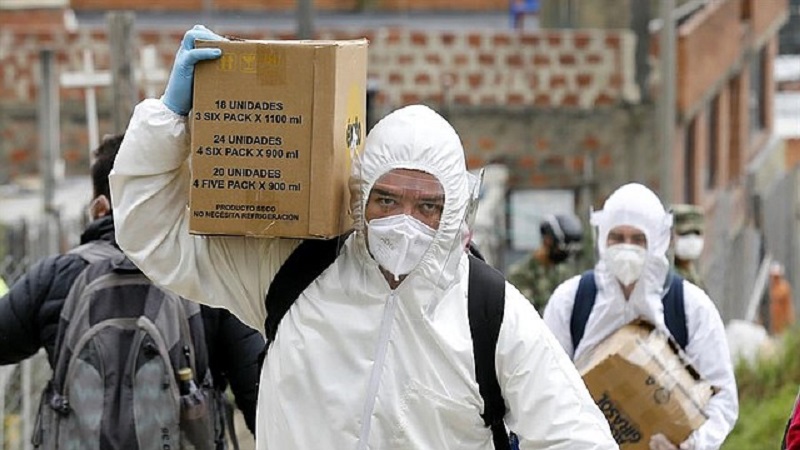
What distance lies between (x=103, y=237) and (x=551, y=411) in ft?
5.52

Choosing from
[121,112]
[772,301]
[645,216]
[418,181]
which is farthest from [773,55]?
[418,181]

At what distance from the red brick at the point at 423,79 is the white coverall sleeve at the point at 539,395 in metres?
14.7

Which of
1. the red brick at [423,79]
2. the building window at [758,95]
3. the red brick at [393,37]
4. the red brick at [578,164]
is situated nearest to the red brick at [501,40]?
the red brick at [423,79]

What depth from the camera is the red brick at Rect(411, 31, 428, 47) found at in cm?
1850

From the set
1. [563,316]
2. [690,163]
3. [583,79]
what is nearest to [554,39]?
[583,79]

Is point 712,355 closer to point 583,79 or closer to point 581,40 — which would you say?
point 581,40

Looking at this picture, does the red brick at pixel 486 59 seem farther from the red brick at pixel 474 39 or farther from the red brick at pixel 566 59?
the red brick at pixel 566 59

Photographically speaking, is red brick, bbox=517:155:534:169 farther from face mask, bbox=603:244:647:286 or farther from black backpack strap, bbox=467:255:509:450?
black backpack strap, bbox=467:255:509:450

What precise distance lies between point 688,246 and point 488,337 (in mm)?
4216

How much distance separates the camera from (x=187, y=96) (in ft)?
13.2

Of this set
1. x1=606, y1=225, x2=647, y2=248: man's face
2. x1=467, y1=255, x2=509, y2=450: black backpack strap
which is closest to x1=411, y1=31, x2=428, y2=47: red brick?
x1=606, y1=225, x2=647, y2=248: man's face

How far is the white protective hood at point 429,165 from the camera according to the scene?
3.97 m

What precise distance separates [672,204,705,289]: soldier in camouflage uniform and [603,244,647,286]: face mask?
154 cm

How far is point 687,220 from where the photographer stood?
8.38m
